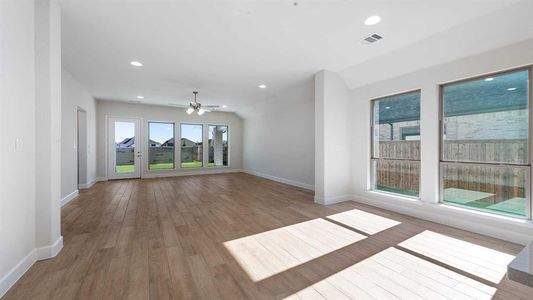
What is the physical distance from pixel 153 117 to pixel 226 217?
628cm

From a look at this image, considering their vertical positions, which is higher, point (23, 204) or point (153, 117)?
point (153, 117)

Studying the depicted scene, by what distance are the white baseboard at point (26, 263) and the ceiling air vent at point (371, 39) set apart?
479 centimetres

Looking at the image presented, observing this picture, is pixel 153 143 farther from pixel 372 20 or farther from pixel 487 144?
pixel 487 144

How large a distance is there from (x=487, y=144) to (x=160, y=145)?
918cm

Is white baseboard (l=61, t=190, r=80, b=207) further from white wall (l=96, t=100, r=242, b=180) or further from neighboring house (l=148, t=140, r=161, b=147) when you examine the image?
neighboring house (l=148, t=140, r=161, b=147)

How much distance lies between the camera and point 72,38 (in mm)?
3158

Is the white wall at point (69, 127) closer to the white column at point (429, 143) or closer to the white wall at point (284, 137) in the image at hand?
the white wall at point (284, 137)

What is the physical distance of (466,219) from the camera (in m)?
3.15

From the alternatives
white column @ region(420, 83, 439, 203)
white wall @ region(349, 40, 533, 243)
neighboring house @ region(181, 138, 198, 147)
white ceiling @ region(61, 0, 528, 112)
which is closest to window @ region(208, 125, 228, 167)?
neighboring house @ region(181, 138, 198, 147)

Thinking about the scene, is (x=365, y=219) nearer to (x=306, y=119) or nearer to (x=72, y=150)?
(x=306, y=119)

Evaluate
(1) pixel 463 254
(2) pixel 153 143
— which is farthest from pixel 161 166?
(1) pixel 463 254

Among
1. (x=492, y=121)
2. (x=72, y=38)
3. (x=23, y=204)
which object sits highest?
(x=72, y=38)

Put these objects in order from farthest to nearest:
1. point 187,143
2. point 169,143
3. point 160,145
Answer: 1. point 187,143
2. point 169,143
3. point 160,145

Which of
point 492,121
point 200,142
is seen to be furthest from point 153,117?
point 492,121
